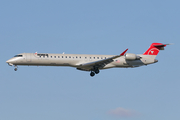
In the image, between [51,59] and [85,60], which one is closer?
[51,59]

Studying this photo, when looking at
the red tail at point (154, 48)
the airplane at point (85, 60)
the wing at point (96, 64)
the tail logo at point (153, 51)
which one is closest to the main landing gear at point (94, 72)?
the airplane at point (85, 60)

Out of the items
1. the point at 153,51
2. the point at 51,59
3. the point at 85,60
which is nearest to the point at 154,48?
the point at 153,51

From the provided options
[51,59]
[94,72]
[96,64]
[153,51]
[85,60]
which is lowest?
[94,72]

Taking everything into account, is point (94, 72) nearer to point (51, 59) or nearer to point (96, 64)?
point (96, 64)

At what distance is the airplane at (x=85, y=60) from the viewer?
4538 centimetres

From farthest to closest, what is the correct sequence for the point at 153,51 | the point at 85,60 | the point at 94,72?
the point at 153,51 < the point at 94,72 < the point at 85,60

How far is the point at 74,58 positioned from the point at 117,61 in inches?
221

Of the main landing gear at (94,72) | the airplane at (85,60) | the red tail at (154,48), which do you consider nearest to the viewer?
the airplane at (85,60)

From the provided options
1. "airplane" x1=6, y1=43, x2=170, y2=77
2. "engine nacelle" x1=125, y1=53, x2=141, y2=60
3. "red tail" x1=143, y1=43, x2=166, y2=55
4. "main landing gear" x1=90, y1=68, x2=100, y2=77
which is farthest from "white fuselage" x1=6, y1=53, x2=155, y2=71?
"red tail" x1=143, y1=43, x2=166, y2=55

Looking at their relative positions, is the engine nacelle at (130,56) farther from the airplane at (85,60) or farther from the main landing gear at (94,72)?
the main landing gear at (94,72)

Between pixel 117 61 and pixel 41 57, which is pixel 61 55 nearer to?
pixel 41 57

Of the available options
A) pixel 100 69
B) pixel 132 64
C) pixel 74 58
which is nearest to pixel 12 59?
pixel 74 58

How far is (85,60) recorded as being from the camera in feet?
153

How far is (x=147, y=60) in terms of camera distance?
4912cm
